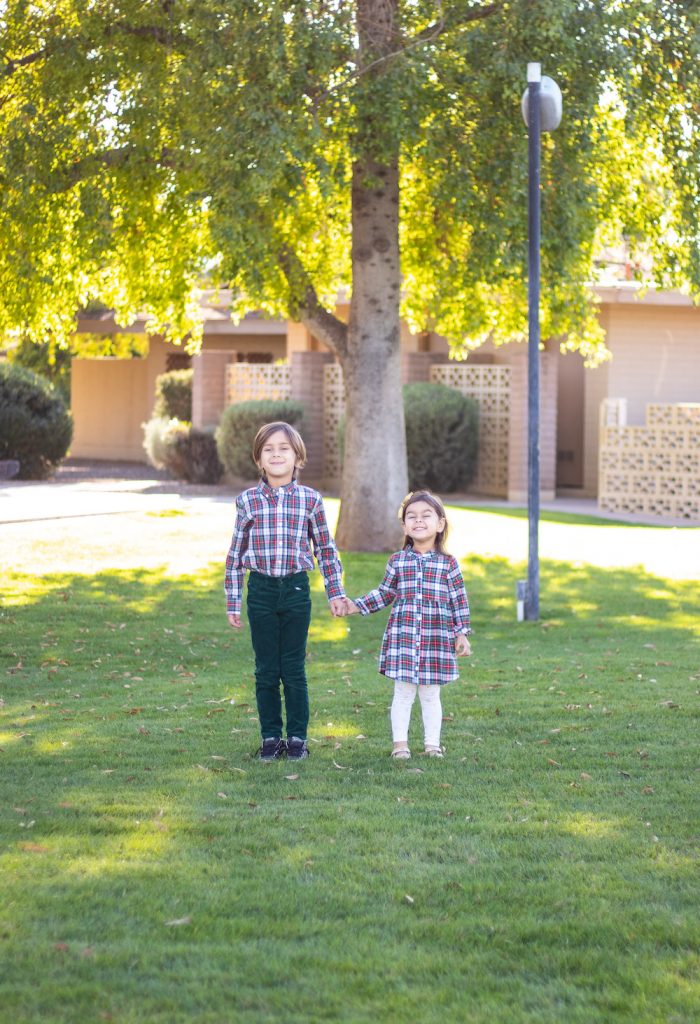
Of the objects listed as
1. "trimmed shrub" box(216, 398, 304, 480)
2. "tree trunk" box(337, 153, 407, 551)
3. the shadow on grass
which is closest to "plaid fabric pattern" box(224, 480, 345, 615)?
"tree trunk" box(337, 153, 407, 551)

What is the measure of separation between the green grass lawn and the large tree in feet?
16.2

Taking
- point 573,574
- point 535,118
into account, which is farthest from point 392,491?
point 535,118

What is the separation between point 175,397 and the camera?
30.3m

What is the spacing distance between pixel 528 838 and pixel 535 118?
275 inches

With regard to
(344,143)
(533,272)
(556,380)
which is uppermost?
(344,143)

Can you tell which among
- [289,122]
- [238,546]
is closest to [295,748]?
[238,546]

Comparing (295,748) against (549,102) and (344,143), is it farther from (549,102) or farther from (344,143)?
(344,143)

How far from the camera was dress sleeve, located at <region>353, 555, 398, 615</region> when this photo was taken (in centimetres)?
622

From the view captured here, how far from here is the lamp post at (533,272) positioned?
1062cm

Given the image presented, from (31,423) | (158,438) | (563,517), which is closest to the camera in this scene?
(563,517)

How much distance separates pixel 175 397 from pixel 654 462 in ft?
41.5

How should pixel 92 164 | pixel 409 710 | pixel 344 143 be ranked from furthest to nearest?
pixel 344 143, pixel 92 164, pixel 409 710

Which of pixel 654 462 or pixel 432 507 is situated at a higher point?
pixel 432 507

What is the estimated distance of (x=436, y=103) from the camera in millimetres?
12641
